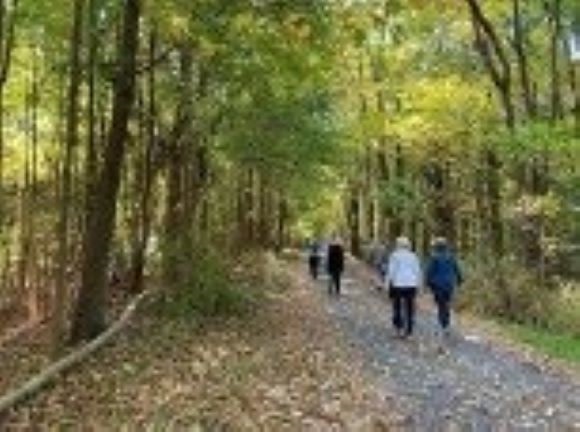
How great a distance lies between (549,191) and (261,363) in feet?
71.7

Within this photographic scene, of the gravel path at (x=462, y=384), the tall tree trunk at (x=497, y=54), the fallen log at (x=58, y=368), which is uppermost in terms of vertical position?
the tall tree trunk at (x=497, y=54)

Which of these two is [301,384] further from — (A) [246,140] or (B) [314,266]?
(B) [314,266]

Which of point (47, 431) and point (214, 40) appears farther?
point (214, 40)

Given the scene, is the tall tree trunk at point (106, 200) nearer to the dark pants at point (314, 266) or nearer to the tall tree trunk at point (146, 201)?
the tall tree trunk at point (146, 201)

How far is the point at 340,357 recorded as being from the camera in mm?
22062

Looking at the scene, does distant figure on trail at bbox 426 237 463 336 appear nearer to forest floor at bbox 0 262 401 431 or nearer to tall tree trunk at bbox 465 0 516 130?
forest floor at bbox 0 262 401 431

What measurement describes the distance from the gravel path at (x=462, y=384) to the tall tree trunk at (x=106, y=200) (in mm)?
4847

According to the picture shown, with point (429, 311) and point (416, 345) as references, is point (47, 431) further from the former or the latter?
point (429, 311)

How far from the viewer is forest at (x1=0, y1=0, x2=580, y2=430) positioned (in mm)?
23688

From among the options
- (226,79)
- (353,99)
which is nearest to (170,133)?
(226,79)

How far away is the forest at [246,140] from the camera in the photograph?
23.7m

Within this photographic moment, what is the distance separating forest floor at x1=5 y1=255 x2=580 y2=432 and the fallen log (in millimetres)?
155

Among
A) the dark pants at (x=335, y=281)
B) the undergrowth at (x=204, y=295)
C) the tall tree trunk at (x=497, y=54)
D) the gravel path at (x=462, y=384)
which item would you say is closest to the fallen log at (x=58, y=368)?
the undergrowth at (x=204, y=295)

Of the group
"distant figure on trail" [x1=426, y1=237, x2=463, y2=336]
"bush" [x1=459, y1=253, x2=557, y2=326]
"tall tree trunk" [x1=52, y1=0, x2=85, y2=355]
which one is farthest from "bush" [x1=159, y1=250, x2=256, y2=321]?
"bush" [x1=459, y1=253, x2=557, y2=326]
